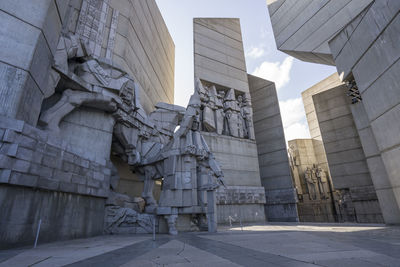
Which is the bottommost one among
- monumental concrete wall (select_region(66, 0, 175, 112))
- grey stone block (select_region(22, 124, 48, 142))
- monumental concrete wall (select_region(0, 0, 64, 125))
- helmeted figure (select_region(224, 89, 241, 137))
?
grey stone block (select_region(22, 124, 48, 142))

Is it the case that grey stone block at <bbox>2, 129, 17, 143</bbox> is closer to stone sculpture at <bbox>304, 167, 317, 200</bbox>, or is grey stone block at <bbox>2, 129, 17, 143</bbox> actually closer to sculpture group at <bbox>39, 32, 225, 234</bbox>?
sculpture group at <bbox>39, 32, 225, 234</bbox>

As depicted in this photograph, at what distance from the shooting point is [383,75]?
9.10 meters

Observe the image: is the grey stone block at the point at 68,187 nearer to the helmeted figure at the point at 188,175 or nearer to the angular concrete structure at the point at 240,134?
the helmeted figure at the point at 188,175

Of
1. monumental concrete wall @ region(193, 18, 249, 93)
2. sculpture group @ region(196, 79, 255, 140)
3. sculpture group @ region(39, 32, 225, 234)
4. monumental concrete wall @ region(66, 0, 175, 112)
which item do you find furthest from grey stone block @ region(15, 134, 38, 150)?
monumental concrete wall @ region(193, 18, 249, 93)

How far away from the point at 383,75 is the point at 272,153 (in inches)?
628

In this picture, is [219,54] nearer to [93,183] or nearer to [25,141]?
[93,183]

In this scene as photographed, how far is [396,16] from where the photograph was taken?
830cm

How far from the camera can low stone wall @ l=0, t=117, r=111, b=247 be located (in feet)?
17.6

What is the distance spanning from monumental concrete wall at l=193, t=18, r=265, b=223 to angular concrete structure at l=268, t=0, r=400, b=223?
8.86 metres

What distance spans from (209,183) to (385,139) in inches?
313

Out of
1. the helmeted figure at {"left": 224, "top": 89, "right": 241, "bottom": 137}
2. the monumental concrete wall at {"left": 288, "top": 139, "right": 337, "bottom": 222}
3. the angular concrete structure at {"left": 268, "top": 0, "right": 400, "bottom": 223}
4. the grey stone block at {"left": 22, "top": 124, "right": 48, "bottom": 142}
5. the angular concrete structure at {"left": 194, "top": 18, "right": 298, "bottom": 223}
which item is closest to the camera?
the grey stone block at {"left": 22, "top": 124, "right": 48, "bottom": 142}

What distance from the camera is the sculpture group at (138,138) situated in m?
9.20

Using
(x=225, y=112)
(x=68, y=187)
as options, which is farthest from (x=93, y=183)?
(x=225, y=112)

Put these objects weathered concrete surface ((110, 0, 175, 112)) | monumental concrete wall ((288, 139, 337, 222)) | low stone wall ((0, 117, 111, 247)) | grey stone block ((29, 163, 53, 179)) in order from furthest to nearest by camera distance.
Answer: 1. monumental concrete wall ((288, 139, 337, 222))
2. weathered concrete surface ((110, 0, 175, 112))
3. grey stone block ((29, 163, 53, 179))
4. low stone wall ((0, 117, 111, 247))
